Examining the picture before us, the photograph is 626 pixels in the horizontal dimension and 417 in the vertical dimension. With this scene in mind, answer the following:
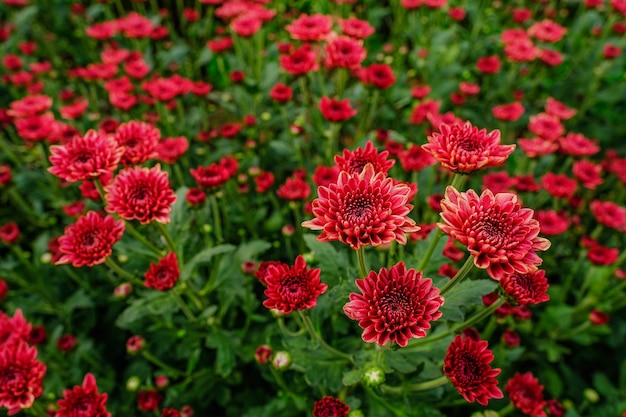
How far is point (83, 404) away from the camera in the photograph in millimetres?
2014

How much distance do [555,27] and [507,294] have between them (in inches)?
144

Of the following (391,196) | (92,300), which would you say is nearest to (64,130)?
(92,300)

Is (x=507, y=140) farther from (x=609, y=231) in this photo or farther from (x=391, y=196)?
(x=391, y=196)

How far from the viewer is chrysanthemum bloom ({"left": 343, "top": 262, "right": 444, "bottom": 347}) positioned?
147cm

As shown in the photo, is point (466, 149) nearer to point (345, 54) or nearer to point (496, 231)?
point (496, 231)

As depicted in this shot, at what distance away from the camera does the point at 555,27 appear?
168 inches

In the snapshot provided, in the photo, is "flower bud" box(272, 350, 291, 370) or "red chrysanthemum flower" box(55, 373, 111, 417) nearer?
"red chrysanthemum flower" box(55, 373, 111, 417)

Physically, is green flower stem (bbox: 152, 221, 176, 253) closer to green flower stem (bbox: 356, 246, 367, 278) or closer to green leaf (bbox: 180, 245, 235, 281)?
green leaf (bbox: 180, 245, 235, 281)

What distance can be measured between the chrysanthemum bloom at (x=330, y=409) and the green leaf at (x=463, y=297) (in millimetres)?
614

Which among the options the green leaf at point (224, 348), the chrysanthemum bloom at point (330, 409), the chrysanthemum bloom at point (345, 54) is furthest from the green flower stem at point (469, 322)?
the chrysanthemum bloom at point (345, 54)

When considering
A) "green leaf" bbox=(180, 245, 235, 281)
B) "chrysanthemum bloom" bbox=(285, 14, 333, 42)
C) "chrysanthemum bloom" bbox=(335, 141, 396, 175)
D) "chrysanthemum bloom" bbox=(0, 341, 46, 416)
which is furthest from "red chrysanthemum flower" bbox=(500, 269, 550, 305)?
"chrysanthemum bloom" bbox=(285, 14, 333, 42)

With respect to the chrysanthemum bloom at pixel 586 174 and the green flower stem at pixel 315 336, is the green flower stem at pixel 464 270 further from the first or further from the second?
the chrysanthemum bloom at pixel 586 174

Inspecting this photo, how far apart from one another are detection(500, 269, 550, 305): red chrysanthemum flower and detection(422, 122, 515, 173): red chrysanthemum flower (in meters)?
0.48

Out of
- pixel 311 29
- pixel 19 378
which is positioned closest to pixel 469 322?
pixel 19 378
